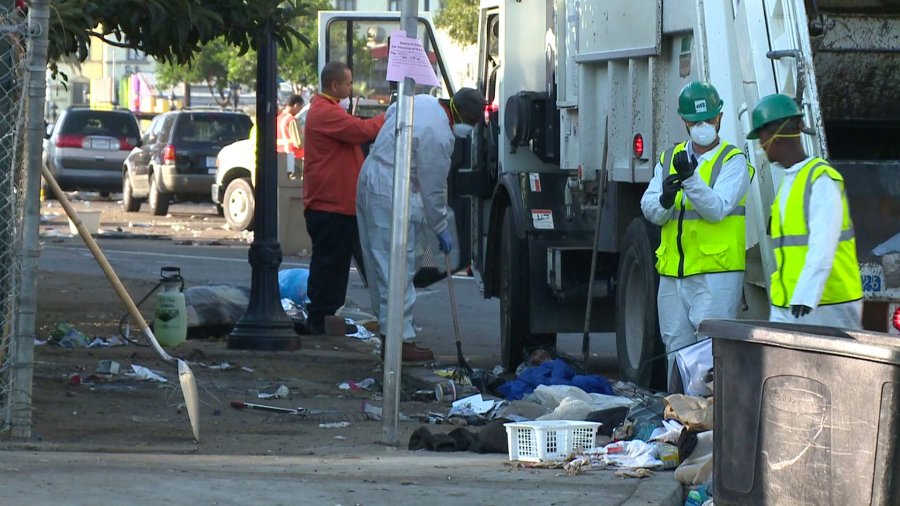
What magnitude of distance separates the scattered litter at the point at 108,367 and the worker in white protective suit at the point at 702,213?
10.8ft

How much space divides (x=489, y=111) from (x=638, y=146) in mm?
2507

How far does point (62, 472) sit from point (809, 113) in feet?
11.0

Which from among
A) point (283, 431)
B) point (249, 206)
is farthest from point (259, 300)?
point (249, 206)

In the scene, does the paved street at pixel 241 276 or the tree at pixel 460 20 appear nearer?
the paved street at pixel 241 276

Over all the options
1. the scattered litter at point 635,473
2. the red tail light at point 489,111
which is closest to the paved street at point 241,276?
the red tail light at point 489,111

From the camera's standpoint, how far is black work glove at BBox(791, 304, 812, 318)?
570cm

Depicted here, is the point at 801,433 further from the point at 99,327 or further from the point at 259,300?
the point at 99,327

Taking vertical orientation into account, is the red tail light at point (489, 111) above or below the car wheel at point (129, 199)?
above

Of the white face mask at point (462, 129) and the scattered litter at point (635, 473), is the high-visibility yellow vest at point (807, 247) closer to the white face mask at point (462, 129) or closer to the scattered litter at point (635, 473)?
the scattered litter at point (635, 473)

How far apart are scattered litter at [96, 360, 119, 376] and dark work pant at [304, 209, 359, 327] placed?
219 centimetres

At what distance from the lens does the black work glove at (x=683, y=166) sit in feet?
22.8

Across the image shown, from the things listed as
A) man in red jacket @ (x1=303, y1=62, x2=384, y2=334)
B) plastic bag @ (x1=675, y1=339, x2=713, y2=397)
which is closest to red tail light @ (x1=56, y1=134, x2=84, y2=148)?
man in red jacket @ (x1=303, y1=62, x2=384, y2=334)

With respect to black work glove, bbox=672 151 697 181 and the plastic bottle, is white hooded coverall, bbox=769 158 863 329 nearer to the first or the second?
black work glove, bbox=672 151 697 181

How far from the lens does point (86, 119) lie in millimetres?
27781
